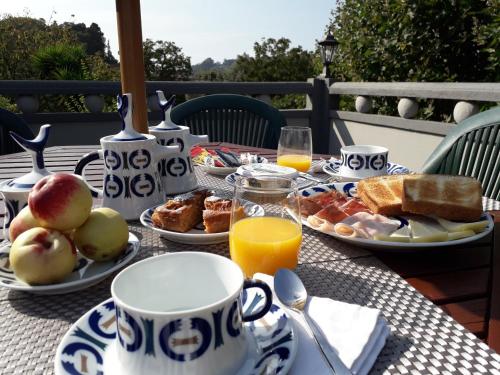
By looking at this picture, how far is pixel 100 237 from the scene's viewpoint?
0.72 m

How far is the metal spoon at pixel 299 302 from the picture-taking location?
480 mm

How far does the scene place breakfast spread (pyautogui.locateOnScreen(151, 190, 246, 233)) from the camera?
34.2 inches

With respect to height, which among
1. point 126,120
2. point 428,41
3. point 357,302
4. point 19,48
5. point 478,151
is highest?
point 19,48

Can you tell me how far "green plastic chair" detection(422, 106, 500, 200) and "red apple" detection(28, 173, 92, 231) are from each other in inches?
54.0

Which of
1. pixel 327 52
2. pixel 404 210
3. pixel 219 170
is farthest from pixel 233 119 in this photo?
pixel 327 52

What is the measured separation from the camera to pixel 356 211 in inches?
38.7

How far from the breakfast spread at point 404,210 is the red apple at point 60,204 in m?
0.47

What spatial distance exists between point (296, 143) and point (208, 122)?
1.15 meters

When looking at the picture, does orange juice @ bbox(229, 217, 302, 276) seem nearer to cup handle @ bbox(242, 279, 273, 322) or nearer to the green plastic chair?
cup handle @ bbox(242, 279, 273, 322)

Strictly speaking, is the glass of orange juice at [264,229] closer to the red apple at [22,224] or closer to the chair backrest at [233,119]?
the red apple at [22,224]

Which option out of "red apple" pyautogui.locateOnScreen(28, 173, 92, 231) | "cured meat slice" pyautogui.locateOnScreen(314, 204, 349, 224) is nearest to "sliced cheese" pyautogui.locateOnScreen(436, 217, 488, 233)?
"cured meat slice" pyautogui.locateOnScreen(314, 204, 349, 224)

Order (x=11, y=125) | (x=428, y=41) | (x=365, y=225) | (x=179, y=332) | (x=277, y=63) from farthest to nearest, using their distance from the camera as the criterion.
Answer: (x=277, y=63), (x=428, y=41), (x=11, y=125), (x=365, y=225), (x=179, y=332)

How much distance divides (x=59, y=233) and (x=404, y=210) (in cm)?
73

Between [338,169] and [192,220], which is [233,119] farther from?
[192,220]
